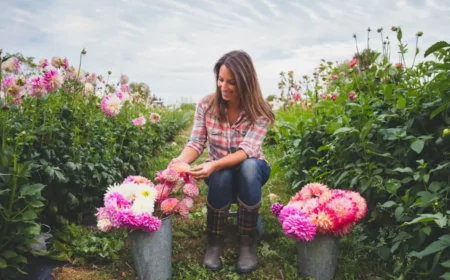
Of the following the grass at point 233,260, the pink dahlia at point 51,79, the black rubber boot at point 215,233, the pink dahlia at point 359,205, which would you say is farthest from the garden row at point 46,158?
the pink dahlia at point 359,205

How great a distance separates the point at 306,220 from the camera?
6.27 feet

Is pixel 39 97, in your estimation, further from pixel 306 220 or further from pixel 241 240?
pixel 306 220

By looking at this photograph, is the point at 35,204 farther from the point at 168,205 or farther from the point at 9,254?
the point at 168,205

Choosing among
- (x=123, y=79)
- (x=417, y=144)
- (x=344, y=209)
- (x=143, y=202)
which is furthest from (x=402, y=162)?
(x=123, y=79)

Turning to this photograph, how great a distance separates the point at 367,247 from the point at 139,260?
1.15 m

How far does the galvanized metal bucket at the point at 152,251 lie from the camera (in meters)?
1.96

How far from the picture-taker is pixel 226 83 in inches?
89.8

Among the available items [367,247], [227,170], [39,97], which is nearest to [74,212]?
[39,97]

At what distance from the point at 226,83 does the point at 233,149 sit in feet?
1.34

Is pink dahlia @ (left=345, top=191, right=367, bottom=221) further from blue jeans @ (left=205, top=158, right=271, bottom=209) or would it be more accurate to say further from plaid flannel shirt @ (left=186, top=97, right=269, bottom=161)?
plaid flannel shirt @ (left=186, top=97, right=269, bottom=161)

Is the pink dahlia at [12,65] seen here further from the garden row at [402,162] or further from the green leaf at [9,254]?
the garden row at [402,162]

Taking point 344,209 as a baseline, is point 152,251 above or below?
below

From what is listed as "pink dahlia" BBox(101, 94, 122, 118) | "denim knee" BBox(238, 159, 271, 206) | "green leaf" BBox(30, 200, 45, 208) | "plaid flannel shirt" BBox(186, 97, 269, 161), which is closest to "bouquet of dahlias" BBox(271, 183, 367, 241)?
"denim knee" BBox(238, 159, 271, 206)

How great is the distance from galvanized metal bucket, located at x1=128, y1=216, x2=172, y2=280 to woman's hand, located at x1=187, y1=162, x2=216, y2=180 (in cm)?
24
